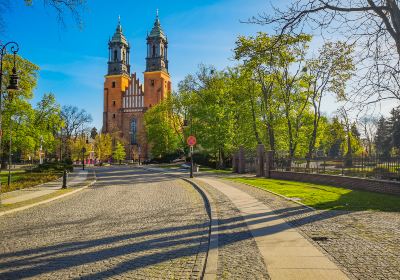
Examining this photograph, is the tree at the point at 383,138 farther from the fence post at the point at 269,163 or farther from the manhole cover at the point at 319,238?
the manhole cover at the point at 319,238

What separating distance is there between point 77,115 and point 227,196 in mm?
66188

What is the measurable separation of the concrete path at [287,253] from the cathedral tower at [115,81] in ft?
283

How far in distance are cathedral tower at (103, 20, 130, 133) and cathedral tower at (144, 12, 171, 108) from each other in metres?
7.12

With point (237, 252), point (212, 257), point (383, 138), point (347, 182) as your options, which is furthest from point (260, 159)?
point (383, 138)

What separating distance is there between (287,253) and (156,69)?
92012 millimetres

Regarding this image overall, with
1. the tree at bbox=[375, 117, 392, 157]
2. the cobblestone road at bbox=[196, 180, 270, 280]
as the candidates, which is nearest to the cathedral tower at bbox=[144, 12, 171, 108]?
the tree at bbox=[375, 117, 392, 157]

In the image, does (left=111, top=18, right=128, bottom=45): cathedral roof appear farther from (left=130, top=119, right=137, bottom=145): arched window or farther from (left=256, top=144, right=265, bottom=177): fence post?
(left=256, top=144, right=265, bottom=177): fence post

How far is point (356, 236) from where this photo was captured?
294 inches

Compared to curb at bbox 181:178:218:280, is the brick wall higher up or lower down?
higher up

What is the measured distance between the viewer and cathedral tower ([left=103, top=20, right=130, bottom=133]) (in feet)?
312

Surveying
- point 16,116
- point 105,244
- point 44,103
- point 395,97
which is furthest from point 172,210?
point 44,103

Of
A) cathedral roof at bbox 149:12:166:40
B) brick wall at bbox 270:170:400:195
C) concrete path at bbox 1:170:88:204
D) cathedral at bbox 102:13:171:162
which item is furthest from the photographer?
cathedral roof at bbox 149:12:166:40

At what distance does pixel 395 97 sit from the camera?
10.2m

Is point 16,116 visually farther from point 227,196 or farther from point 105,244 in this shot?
point 105,244
